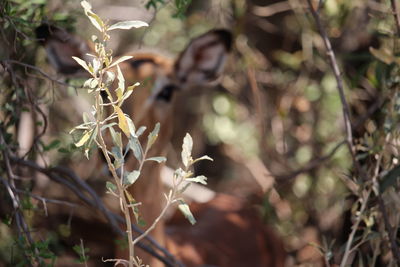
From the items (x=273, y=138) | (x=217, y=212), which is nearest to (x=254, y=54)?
(x=273, y=138)

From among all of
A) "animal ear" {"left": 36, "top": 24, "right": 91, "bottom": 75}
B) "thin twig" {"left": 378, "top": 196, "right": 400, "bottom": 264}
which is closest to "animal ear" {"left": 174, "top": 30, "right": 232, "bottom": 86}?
"animal ear" {"left": 36, "top": 24, "right": 91, "bottom": 75}

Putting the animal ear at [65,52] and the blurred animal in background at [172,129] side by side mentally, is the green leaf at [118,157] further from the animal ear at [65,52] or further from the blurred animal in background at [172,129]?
the animal ear at [65,52]

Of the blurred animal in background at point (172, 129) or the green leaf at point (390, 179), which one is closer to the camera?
the green leaf at point (390, 179)

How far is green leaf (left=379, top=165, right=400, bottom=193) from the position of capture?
2496 mm

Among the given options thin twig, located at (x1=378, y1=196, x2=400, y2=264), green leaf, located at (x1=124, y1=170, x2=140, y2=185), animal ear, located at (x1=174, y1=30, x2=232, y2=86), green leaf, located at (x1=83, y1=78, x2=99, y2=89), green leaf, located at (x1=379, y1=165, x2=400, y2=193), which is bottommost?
animal ear, located at (x1=174, y1=30, x2=232, y2=86)

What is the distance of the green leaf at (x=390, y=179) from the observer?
8.19 ft

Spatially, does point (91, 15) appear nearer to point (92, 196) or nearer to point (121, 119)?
point (121, 119)

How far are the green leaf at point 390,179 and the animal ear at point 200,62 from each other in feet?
5.29

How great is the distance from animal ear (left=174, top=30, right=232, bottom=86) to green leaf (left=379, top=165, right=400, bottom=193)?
1.61 metres

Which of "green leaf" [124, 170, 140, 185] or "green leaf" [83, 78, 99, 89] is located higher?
"green leaf" [83, 78, 99, 89]

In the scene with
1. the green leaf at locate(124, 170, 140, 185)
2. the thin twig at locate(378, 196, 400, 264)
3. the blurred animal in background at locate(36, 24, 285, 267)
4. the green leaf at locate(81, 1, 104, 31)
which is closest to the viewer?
the green leaf at locate(81, 1, 104, 31)

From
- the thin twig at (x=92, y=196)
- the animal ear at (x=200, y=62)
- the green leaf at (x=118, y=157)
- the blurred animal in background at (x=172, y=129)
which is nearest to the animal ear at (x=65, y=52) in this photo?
the blurred animal in background at (x=172, y=129)

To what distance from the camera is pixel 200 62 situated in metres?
4.12

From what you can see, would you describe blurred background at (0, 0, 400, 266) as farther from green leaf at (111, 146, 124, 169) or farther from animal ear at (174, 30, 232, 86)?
green leaf at (111, 146, 124, 169)
